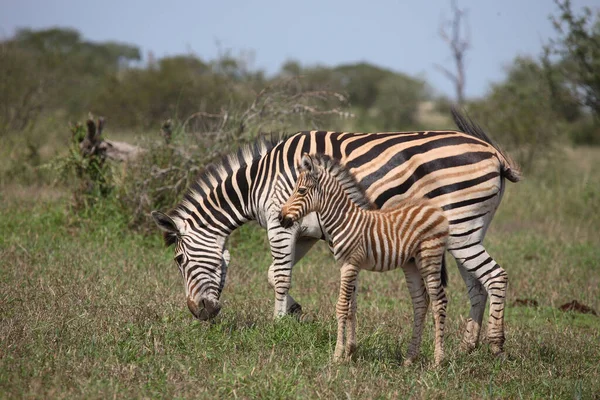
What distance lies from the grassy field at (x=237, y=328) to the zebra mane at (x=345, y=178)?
120 centimetres

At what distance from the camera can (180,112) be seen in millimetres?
19703

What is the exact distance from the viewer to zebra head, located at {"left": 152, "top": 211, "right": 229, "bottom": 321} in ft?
21.8

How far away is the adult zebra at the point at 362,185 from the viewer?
20.9ft

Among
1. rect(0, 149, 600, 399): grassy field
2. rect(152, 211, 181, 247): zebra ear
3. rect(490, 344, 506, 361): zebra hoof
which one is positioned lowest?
rect(0, 149, 600, 399): grassy field

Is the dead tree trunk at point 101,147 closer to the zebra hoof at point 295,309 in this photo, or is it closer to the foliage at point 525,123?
the zebra hoof at point 295,309

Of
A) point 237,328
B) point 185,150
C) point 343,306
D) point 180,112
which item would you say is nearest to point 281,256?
point 237,328

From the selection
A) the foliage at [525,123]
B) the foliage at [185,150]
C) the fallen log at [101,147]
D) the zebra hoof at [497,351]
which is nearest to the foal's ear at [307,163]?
the zebra hoof at [497,351]

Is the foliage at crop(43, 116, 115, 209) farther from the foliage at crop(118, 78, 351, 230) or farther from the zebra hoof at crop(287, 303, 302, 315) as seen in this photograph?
the zebra hoof at crop(287, 303, 302, 315)

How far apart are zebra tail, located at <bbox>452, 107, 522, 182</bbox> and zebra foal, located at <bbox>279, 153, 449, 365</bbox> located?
1045mm

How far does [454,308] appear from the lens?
8.49m

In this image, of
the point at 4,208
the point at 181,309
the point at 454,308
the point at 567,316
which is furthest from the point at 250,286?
the point at 4,208

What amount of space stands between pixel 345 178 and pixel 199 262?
68.4 inches

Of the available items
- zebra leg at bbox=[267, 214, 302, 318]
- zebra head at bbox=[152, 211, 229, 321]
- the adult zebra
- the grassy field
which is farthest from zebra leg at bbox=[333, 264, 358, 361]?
zebra head at bbox=[152, 211, 229, 321]

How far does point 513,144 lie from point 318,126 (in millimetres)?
10617
